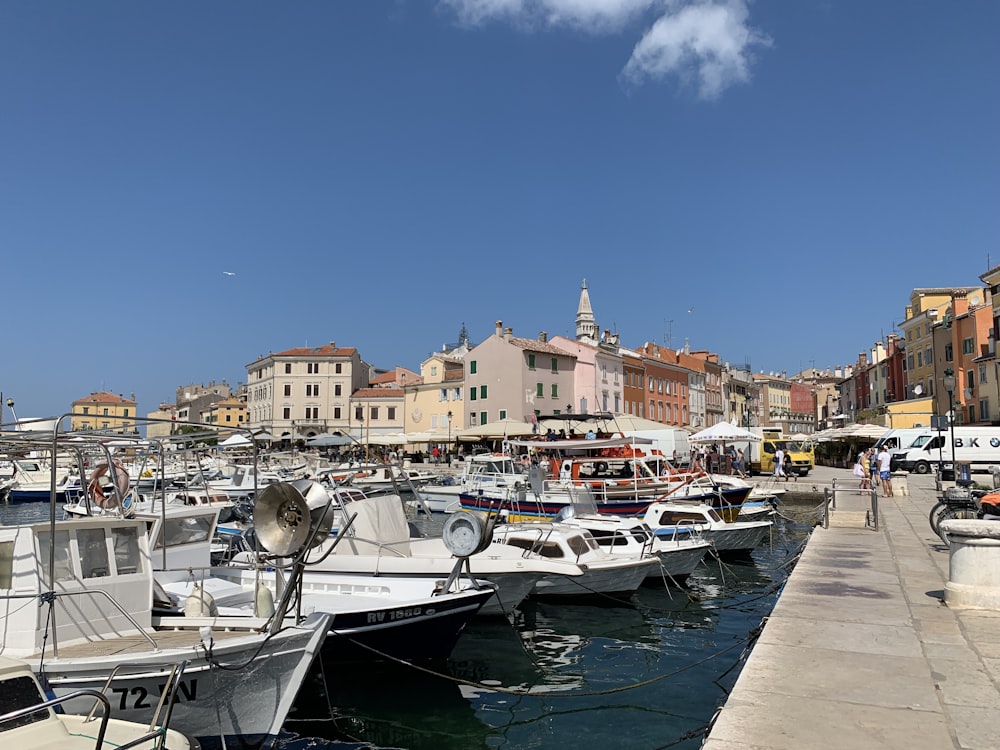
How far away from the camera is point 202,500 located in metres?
26.4

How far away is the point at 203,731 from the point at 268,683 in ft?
2.66

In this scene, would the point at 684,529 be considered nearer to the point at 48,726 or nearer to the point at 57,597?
the point at 57,597

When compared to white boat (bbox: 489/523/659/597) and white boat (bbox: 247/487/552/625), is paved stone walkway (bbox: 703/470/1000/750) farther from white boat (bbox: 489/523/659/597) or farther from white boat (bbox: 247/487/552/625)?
white boat (bbox: 247/487/552/625)

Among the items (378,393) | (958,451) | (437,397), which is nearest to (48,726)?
(958,451)

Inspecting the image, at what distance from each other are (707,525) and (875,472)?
15841 mm

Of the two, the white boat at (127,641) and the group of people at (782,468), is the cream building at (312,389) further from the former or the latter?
the white boat at (127,641)

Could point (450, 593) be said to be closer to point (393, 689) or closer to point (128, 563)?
point (393, 689)

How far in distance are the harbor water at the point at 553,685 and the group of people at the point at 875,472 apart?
1535 centimetres

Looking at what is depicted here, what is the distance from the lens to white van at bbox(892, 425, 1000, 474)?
38.0 meters

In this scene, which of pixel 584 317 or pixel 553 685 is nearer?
pixel 553 685

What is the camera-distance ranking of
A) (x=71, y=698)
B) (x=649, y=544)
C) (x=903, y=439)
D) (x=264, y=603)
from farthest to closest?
(x=903, y=439)
(x=649, y=544)
(x=264, y=603)
(x=71, y=698)

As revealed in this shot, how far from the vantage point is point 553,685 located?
38.2ft

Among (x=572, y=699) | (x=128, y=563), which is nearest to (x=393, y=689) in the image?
(x=572, y=699)

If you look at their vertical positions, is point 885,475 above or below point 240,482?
above
